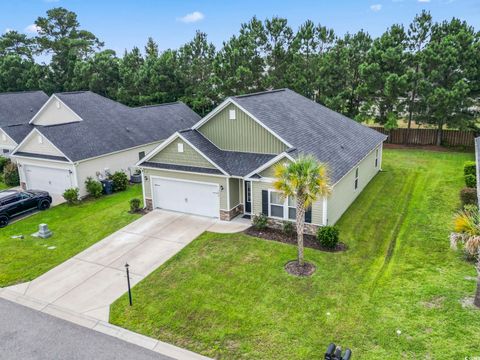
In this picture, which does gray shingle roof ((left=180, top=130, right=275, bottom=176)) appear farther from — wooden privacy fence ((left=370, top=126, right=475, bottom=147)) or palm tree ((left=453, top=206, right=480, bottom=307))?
wooden privacy fence ((left=370, top=126, right=475, bottom=147))

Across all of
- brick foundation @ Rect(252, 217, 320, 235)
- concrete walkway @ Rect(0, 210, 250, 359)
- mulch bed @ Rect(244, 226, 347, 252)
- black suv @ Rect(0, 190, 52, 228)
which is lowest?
concrete walkway @ Rect(0, 210, 250, 359)

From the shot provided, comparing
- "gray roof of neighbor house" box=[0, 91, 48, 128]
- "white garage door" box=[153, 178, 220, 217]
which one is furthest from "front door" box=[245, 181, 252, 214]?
"gray roof of neighbor house" box=[0, 91, 48, 128]

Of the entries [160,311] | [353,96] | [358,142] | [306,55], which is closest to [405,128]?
[353,96]

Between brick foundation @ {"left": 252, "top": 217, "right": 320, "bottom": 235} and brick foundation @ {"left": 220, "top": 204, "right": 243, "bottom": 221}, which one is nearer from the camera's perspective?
brick foundation @ {"left": 252, "top": 217, "right": 320, "bottom": 235}

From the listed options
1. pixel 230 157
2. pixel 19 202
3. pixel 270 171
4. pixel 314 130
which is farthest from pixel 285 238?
pixel 19 202

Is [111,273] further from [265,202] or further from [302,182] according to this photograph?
[302,182]

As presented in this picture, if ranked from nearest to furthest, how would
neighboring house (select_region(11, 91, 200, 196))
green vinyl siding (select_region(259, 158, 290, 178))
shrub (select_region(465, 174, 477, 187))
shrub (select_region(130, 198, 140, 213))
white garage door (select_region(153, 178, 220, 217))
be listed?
green vinyl siding (select_region(259, 158, 290, 178)), white garage door (select_region(153, 178, 220, 217)), shrub (select_region(130, 198, 140, 213)), shrub (select_region(465, 174, 477, 187)), neighboring house (select_region(11, 91, 200, 196))

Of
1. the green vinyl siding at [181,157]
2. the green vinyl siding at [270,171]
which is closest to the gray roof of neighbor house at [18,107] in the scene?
the green vinyl siding at [181,157]

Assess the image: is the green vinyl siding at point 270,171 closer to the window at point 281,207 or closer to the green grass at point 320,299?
the window at point 281,207

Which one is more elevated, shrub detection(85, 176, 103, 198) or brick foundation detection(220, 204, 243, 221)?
shrub detection(85, 176, 103, 198)
